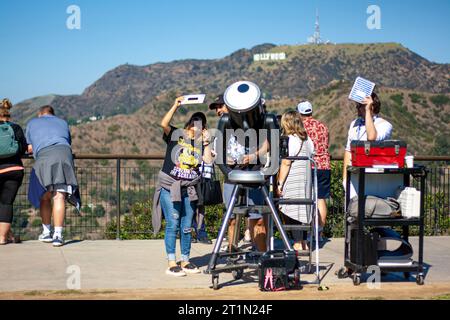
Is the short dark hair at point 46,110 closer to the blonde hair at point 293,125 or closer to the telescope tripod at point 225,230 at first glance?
the blonde hair at point 293,125

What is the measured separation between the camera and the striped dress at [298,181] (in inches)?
366

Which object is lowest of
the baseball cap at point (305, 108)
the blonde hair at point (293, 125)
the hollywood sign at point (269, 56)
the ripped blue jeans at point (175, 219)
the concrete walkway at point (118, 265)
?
the concrete walkway at point (118, 265)

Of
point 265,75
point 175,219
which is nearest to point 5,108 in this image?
point 175,219

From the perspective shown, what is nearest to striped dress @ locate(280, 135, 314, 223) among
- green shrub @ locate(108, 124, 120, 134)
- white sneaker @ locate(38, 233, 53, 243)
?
white sneaker @ locate(38, 233, 53, 243)

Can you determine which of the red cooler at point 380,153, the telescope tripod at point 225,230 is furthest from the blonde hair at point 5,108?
the red cooler at point 380,153

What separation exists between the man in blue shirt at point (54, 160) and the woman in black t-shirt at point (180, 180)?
2411mm

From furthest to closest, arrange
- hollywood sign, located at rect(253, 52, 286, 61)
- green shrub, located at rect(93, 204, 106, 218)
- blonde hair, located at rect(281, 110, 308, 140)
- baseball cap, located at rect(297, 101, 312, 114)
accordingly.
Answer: hollywood sign, located at rect(253, 52, 286, 61) → green shrub, located at rect(93, 204, 106, 218) → baseball cap, located at rect(297, 101, 312, 114) → blonde hair, located at rect(281, 110, 308, 140)

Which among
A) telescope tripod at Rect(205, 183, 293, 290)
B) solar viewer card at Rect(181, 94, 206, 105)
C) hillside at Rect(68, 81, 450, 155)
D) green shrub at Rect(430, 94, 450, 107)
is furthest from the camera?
green shrub at Rect(430, 94, 450, 107)

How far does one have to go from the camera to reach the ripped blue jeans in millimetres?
8547

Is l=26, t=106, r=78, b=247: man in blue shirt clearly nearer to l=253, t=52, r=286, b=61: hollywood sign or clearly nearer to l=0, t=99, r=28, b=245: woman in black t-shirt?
l=0, t=99, r=28, b=245: woman in black t-shirt

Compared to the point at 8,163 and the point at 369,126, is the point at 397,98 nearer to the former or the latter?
the point at 8,163

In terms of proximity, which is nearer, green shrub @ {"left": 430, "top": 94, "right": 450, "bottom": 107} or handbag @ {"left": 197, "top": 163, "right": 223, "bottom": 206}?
handbag @ {"left": 197, "top": 163, "right": 223, "bottom": 206}

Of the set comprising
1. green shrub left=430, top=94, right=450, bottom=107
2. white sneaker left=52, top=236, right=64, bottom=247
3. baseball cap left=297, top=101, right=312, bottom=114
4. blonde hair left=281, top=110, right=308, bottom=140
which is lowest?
white sneaker left=52, top=236, right=64, bottom=247

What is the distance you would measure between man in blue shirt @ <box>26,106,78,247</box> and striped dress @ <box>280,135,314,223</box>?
3.27 m
